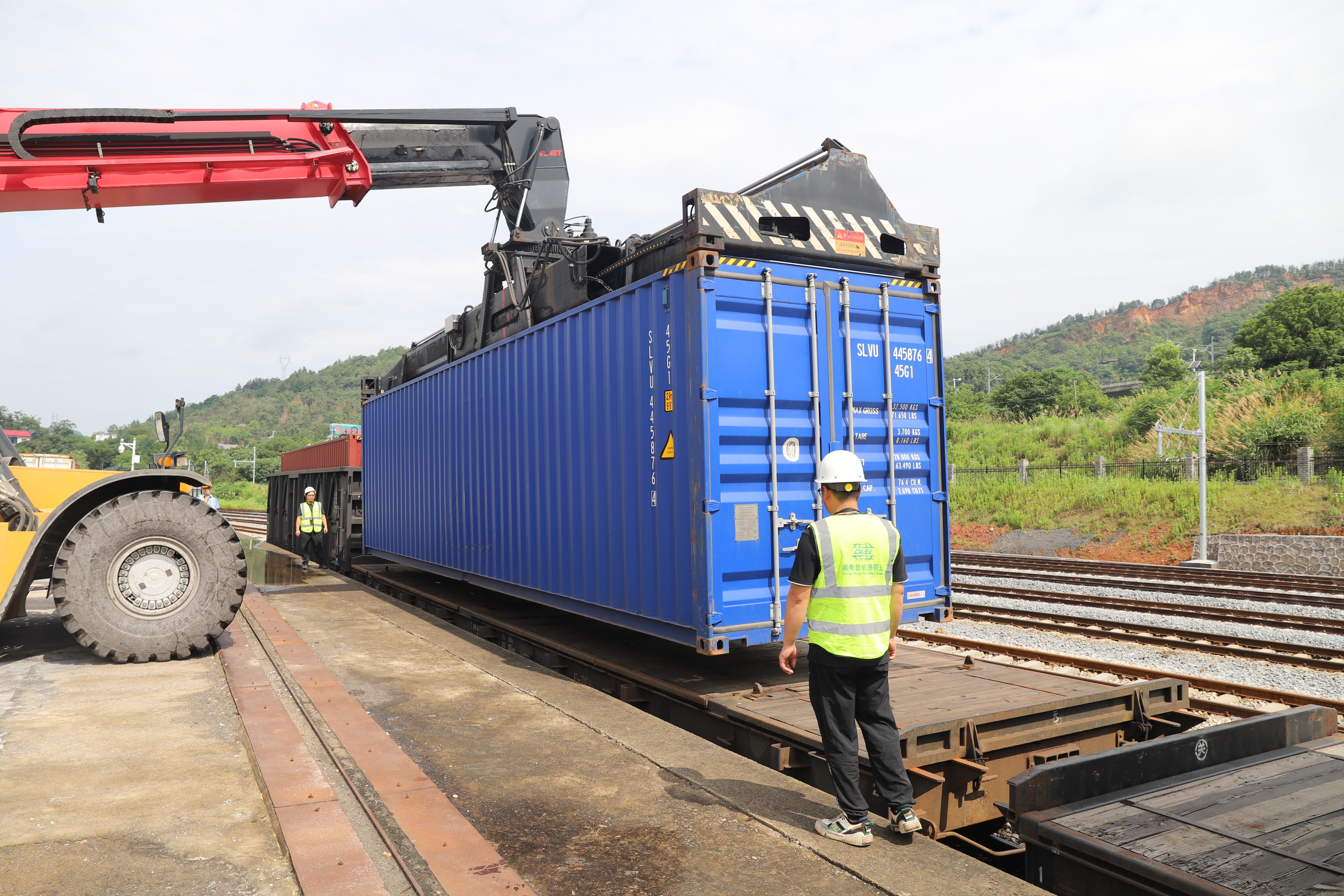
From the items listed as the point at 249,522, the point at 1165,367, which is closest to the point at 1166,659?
the point at 249,522

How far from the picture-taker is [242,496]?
7200 cm

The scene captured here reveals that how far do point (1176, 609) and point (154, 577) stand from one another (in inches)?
489

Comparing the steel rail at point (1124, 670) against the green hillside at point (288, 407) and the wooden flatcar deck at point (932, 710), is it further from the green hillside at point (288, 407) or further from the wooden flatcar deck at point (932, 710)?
the green hillside at point (288, 407)

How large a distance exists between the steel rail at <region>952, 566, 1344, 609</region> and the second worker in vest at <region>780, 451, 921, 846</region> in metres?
11.8

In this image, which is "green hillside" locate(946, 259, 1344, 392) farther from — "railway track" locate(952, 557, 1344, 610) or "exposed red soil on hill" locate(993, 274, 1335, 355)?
"railway track" locate(952, 557, 1344, 610)

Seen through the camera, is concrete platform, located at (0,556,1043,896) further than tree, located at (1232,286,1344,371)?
No

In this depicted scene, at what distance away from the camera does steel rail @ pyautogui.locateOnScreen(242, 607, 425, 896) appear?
326 centimetres

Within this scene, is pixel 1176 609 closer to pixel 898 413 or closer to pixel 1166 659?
pixel 1166 659

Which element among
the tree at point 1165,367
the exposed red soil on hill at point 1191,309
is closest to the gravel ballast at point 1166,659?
the tree at point 1165,367

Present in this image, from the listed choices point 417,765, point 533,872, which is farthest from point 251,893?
point 417,765

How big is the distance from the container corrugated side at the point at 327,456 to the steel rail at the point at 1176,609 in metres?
12.1

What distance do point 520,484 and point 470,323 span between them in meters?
3.06

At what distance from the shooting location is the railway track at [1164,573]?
14.4 m

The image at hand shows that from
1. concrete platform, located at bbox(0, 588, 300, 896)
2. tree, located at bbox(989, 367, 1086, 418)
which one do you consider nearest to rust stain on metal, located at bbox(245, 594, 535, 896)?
concrete platform, located at bbox(0, 588, 300, 896)
